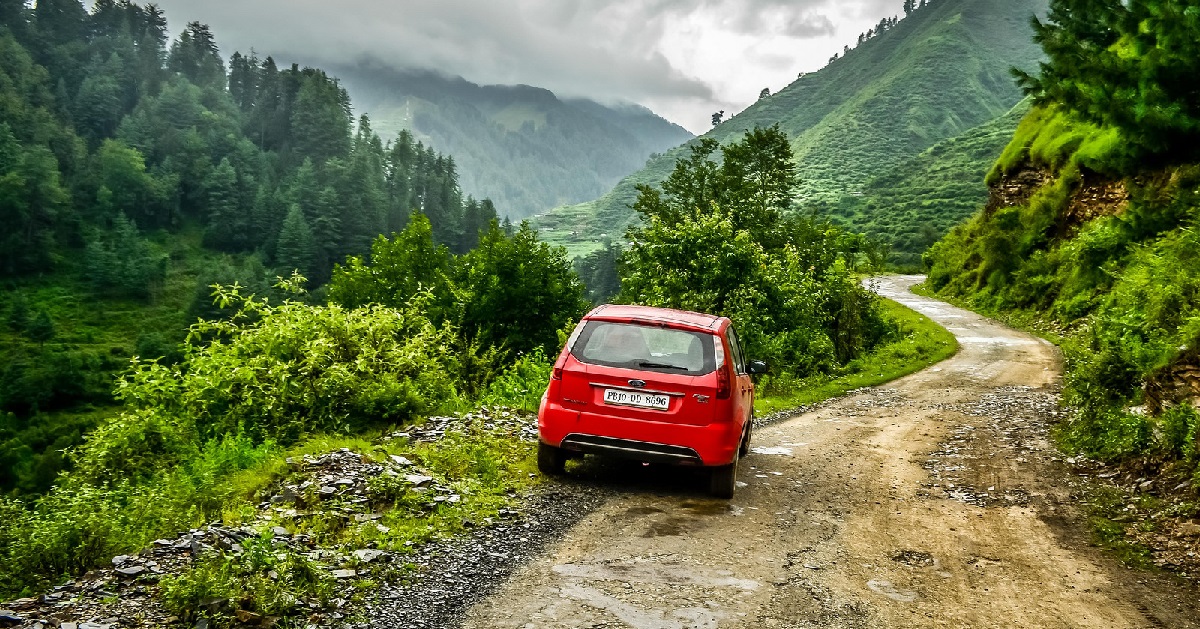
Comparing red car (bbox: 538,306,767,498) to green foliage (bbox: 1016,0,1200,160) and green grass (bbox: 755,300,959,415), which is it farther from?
green foliage (bbox: 1016,0,1200,160)

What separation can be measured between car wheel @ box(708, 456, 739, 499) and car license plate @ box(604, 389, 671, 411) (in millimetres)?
981

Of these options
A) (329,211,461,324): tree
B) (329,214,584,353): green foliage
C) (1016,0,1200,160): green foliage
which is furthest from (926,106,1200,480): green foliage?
(329,211,461,324): tree

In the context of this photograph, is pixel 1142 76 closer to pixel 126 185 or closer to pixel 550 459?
pixel 550 459

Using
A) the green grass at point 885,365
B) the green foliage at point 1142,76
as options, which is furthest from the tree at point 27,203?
the green foliage at point 1142,76

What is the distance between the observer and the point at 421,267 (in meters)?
55.1

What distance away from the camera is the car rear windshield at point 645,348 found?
8109mm

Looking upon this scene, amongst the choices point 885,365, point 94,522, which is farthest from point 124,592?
point 885,365

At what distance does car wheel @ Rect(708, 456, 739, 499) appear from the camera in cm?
824

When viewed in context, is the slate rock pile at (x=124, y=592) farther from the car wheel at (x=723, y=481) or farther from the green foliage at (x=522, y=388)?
the green foliage at (x=522, y=388)

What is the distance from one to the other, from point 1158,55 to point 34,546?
15.9 metres

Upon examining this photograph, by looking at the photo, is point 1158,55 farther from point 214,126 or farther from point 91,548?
point 214,126

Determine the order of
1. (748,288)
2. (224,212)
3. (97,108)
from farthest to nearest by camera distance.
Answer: (97,108) → (224,212) → (748,288)

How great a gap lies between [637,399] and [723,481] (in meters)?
1.36

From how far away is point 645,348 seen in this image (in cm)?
829
